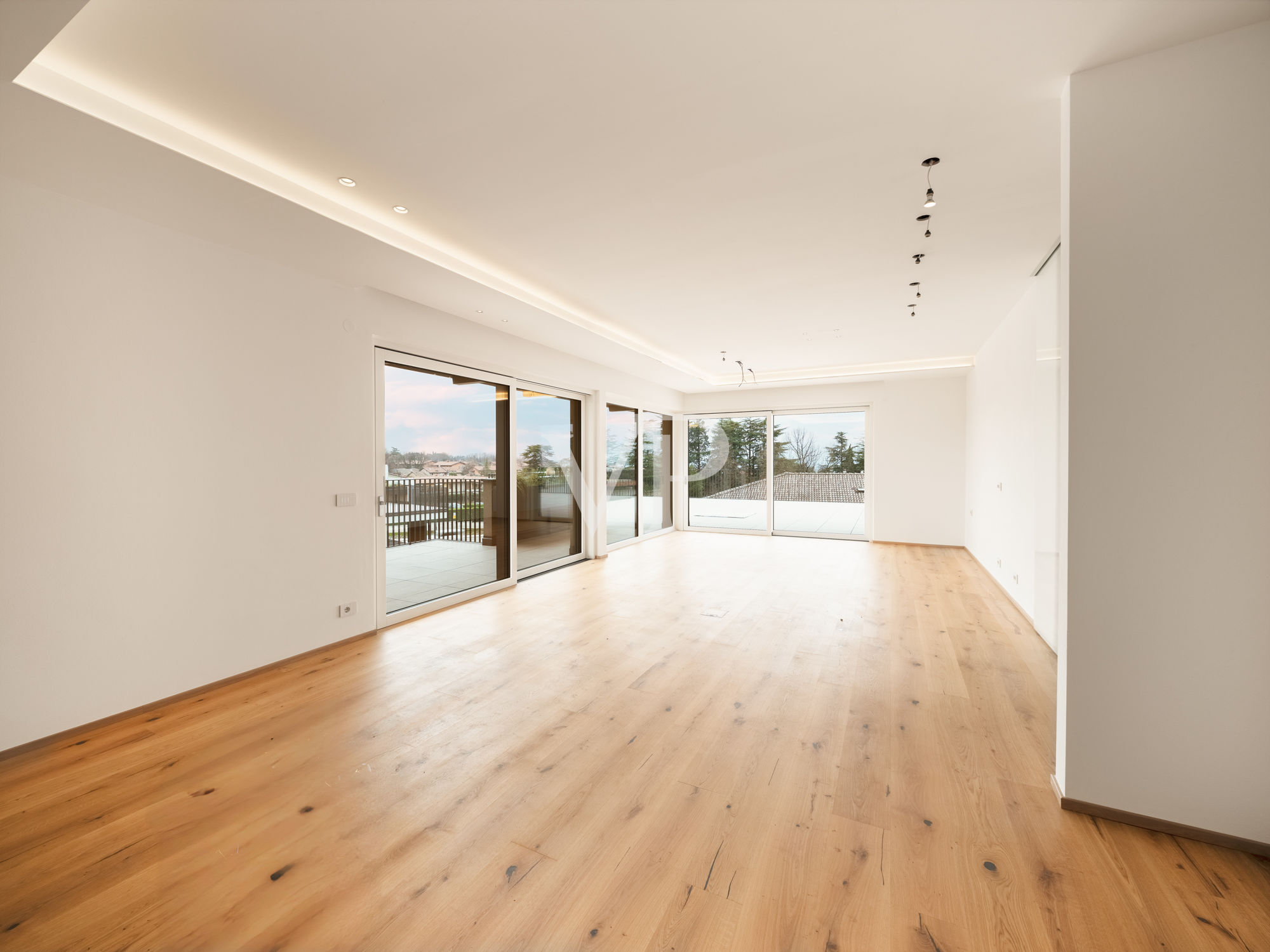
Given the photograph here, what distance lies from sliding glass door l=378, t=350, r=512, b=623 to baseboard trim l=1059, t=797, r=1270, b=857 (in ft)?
14.4

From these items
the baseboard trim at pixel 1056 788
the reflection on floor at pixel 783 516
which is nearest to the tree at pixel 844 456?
the reflection on floor at pixel 783 516

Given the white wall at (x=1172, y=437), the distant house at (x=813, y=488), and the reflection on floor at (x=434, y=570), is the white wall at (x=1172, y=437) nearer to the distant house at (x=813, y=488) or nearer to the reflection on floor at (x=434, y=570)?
the reflection on floor at (x=434, y=570)

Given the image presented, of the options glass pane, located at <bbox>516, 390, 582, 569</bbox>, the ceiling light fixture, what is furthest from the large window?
the ceiling light fixture

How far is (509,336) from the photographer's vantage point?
5344mm

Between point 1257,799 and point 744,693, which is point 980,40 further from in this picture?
point 744,693

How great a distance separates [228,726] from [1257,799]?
4362 mm

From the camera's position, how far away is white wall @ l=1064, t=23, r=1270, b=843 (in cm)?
173

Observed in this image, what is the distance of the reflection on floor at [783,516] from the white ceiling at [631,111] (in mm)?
5621

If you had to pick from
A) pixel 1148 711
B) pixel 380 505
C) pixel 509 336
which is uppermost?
pixel 509 336

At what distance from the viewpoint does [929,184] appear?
2.66m

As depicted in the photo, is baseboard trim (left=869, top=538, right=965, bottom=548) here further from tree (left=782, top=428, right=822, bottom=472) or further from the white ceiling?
the white ceiling

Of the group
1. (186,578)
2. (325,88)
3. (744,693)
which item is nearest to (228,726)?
(186,578)

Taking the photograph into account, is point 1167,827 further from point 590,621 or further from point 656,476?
point 656,476

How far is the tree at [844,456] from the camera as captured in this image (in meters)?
8.66
